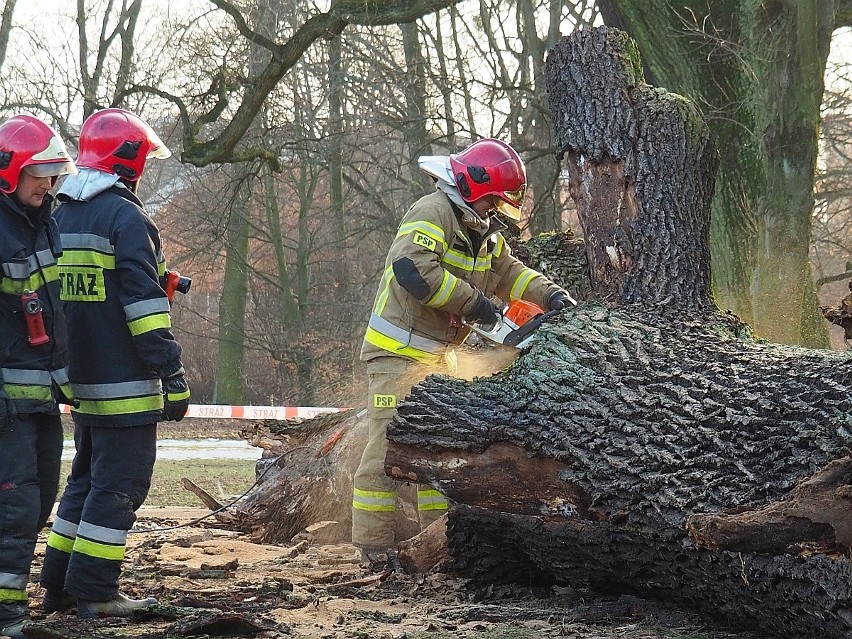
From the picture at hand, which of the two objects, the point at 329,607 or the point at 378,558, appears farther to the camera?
the point at 378,558

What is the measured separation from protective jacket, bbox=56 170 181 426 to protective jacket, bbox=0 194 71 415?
0.44 feet

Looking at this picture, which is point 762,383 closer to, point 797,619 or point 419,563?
point 797,619

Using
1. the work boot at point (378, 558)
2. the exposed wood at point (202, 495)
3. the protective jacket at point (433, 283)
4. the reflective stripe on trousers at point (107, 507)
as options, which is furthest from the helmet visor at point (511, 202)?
the exposed wood at point (202, 495)

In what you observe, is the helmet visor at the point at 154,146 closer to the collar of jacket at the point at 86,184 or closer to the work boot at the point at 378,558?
the collar of jacket at the point at 86,184

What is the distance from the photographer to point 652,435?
12.8ft

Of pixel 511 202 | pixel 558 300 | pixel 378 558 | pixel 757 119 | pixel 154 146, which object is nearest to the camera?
pixel 154 146

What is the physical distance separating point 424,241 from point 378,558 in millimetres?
1683

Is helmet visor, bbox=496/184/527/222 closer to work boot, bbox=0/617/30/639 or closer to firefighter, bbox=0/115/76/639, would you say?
firefighter, bbox=0/115/76/639

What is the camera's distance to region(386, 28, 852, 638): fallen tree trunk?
3.32 metres

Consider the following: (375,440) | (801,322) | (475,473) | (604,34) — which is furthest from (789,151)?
(475,473)

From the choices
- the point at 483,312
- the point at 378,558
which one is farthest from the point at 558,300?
the point at 378,558

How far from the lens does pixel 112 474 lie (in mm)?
4215

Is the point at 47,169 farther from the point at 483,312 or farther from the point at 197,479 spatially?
the point at 197,479

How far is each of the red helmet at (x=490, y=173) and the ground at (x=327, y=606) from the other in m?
2.04
